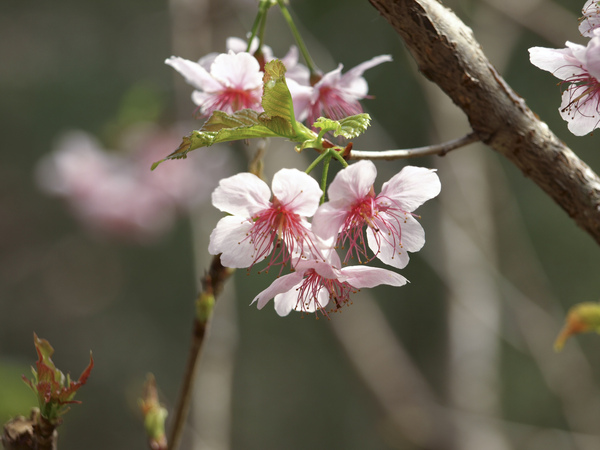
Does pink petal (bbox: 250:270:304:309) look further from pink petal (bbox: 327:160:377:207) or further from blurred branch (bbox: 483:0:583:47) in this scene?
blurred branch (bbox: 483:0:583:47)

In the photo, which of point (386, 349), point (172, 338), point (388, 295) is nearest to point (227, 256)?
point (386, 349)

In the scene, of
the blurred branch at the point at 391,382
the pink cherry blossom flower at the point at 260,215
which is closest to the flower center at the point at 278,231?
the pink cherry blossom flower at the point at 260,215

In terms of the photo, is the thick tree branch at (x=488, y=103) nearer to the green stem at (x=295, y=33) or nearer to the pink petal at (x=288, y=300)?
the green stem at (x=295, y=33)

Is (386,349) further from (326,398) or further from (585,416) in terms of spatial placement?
(326,398)

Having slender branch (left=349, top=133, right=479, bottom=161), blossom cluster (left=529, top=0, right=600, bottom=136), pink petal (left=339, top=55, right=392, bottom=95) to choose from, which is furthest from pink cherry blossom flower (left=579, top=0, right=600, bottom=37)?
pink petal (left=339, top=55, right=392, bottom=95)

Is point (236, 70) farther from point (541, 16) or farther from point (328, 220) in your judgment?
point (541, 16)

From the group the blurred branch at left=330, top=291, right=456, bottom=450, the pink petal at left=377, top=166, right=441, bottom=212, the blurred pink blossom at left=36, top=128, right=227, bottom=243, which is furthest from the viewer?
the blurred pink blossom at left=36, top=128, right=227, bottom=243

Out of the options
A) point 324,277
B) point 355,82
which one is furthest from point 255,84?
point 324,277
